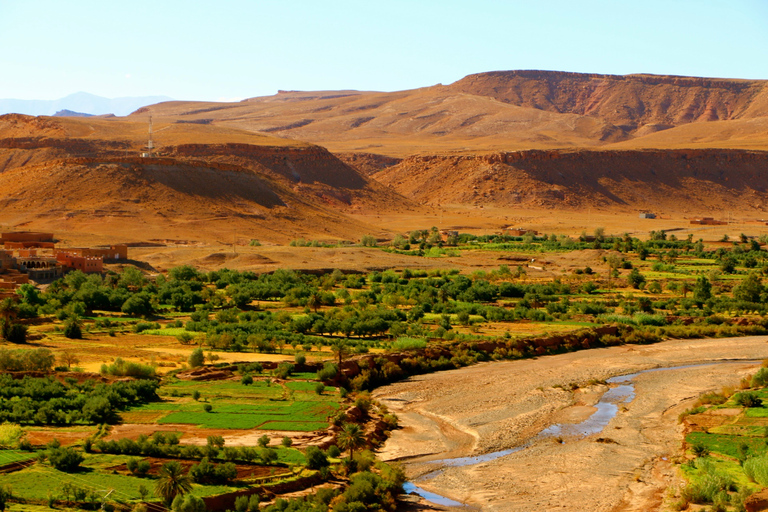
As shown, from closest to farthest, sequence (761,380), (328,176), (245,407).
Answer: (245,407) < (761,380) < (328,176)

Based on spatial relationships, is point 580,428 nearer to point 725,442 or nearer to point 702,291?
point 725,442

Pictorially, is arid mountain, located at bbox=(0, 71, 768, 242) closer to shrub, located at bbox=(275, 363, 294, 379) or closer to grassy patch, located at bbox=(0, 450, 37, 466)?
shrub, located at bbox=(275, 363, 294, 379)

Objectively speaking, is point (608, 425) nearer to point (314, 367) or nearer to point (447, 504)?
point (447, 504)

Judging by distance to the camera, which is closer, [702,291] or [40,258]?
[702,291]

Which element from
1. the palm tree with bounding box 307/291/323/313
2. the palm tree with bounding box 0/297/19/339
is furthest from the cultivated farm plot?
the palm tree with bounding box 307/291/323/313

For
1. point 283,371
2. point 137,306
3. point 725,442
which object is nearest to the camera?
point 725,442

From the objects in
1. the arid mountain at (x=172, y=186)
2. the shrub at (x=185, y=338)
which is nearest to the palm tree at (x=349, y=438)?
the shrub at (x=185, y=338)

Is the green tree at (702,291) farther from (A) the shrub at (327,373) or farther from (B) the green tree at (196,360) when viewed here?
(B) the green tree at (196,360)

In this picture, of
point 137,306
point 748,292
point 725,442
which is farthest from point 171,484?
point 748,292
